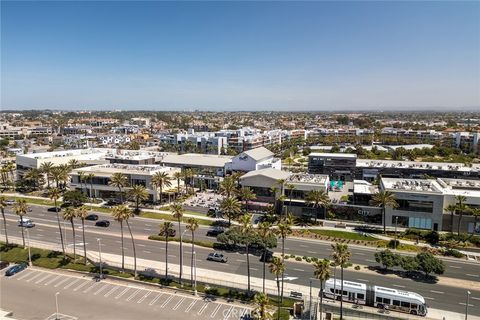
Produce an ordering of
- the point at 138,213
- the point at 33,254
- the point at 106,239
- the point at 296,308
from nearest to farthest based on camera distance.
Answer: the point at 296,308 < the point at 33,254 < the point at 106,239 < the point at 138,213

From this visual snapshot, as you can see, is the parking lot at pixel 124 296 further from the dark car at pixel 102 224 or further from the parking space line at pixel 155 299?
the dark car at pixel 102 224

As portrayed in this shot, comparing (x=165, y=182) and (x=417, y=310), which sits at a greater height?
(x=165, y=182)

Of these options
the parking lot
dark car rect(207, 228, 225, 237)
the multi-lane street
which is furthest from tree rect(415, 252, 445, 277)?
dark car rect(207, 228, 225, 237)

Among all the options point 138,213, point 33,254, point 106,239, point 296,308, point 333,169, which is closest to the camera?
point 296,308

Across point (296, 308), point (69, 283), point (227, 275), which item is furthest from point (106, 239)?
point (296, 308)

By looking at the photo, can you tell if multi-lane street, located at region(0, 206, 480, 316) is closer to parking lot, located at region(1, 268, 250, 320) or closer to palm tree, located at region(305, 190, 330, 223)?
parking lot, located at region(1, 268, 250, 320)

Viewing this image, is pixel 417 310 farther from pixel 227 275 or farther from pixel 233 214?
pixel 233 214
